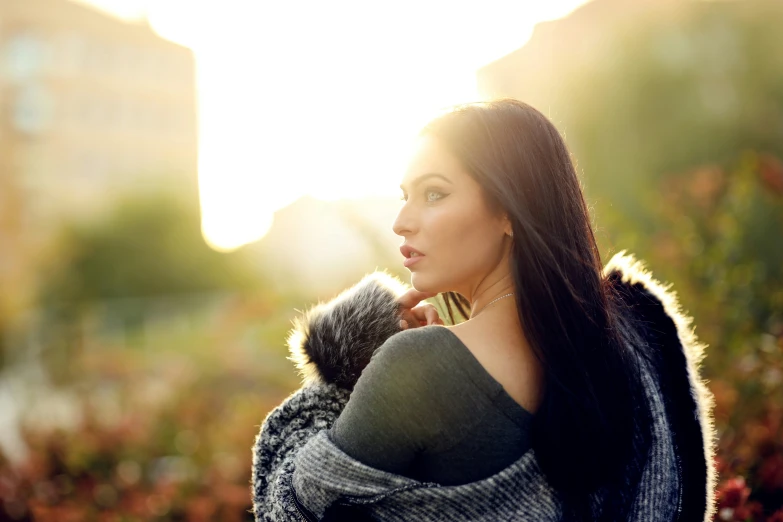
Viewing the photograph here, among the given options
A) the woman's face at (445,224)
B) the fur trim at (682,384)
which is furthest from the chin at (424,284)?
the fur trim at (682,384)

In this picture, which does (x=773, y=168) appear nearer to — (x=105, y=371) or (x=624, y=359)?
(x=624, y=359)

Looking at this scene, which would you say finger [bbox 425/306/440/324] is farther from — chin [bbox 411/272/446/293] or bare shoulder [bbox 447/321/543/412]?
bare shoulder [bbox 447/321/543/412]

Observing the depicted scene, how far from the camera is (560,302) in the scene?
179cm

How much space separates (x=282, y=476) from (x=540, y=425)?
68cm

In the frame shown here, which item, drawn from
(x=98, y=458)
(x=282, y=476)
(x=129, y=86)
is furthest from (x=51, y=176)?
(x=282, y=476)

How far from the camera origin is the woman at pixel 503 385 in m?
1.65

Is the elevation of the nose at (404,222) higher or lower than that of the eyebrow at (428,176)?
lower

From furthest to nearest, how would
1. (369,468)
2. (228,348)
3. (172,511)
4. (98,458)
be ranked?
(228,348)
(98,458)
(172,511)
(369,468)

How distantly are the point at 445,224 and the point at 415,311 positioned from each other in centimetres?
45

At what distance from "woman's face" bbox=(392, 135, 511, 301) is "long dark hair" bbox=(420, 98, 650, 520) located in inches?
1.4

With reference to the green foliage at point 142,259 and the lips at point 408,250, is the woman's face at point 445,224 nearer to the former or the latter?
the lips at point 408,250

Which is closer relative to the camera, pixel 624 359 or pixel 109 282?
pixel 624 359

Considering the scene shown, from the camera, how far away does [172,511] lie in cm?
451

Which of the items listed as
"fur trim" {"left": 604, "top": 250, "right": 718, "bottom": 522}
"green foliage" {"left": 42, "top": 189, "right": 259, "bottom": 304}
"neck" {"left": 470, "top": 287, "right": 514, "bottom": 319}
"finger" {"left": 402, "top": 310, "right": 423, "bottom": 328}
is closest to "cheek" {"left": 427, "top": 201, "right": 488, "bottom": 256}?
"neck" {"left": 470, "top": 287, "right": 514, "bottom": 319}
